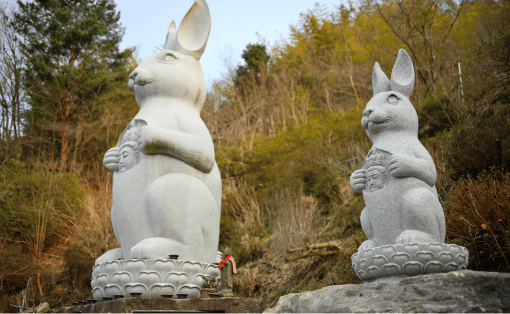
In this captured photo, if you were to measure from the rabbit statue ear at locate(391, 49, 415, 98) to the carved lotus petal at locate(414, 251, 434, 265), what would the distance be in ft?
5.25

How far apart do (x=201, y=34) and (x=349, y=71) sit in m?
12.1

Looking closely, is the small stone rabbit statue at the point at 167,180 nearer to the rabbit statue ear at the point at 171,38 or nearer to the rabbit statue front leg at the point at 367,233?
the rabbit statue ear at the point at 171,38

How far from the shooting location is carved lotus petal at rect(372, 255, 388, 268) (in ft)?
11.6

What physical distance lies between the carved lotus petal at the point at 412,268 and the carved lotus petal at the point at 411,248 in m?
0.07

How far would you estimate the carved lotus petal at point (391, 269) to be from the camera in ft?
11.4

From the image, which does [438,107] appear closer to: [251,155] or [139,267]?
[251,155]

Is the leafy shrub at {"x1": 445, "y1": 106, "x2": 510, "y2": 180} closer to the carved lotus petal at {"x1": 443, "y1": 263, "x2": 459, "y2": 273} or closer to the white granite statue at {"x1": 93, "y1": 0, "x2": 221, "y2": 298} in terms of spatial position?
the carved lotus petal at {"x1": 443, "y1": 263, "x2": 459, "y2": 273}

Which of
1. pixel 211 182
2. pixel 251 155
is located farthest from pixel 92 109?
pixel 211 182

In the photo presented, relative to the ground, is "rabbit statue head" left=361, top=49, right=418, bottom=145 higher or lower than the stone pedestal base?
higher

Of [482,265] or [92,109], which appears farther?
[92,109]

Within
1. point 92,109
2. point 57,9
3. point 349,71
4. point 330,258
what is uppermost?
point 57,9

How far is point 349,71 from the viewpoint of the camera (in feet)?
54.2

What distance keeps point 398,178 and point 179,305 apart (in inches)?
85.1

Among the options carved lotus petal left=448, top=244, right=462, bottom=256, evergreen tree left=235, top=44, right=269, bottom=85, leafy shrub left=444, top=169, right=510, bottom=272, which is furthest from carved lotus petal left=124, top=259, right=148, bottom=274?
evergreen tree left=235, top=44, right=269, bottom=85
